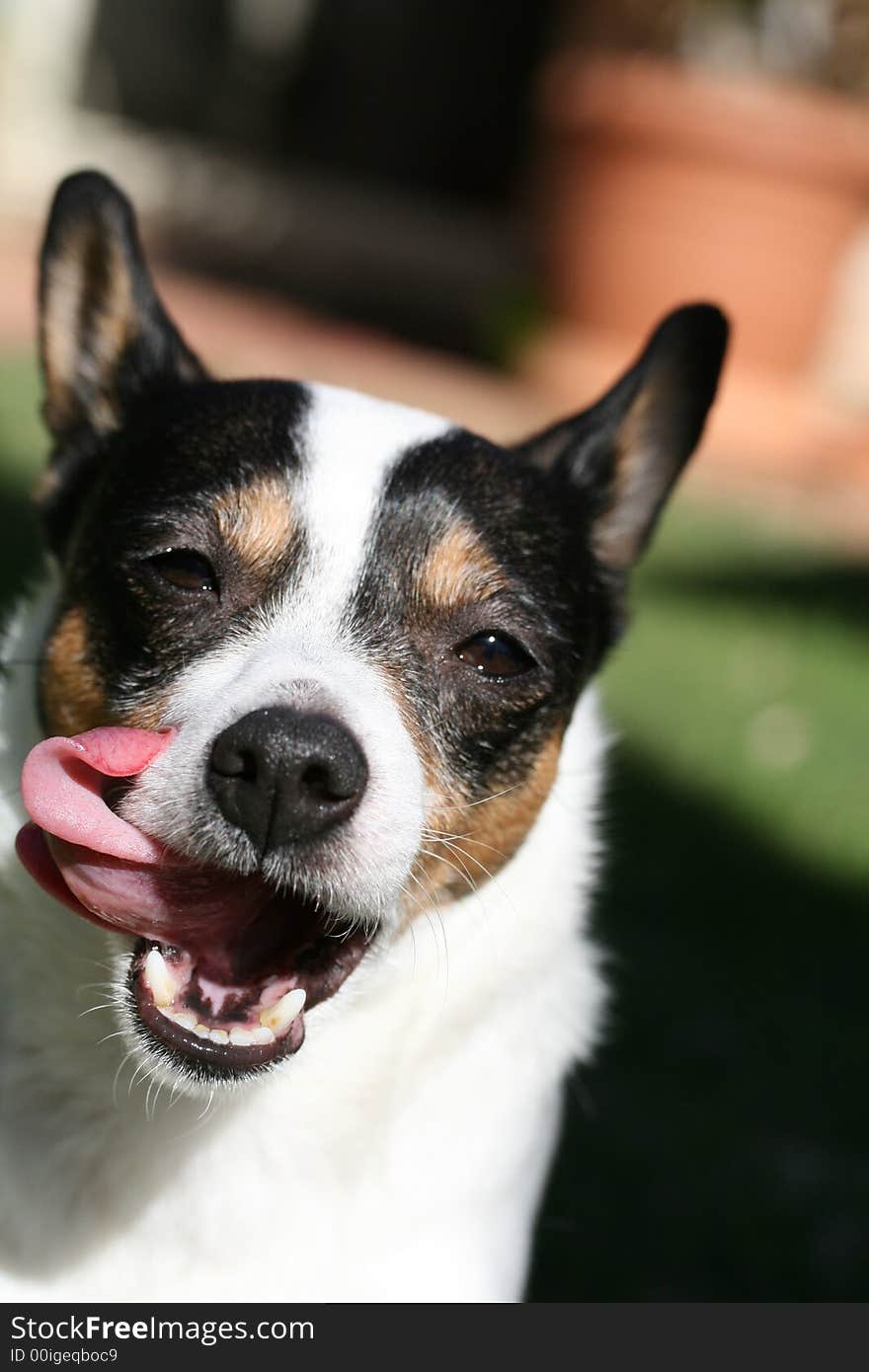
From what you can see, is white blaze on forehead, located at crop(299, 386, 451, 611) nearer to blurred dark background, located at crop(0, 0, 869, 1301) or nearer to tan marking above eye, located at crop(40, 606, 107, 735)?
tan marking above eye, located at crop(40, 606, 107, 735)

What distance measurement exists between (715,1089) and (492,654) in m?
1.80

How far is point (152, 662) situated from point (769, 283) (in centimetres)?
798

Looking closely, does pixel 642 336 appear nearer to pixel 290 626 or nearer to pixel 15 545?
pixel 15 545

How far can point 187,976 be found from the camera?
2617mm

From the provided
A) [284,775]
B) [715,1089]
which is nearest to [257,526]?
[284,775]

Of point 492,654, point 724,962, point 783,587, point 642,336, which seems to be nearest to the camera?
point 492,654

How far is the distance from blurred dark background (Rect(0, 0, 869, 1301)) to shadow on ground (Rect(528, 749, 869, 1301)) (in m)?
0.01

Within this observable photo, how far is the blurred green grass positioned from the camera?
374 cm

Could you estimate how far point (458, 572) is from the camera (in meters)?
2.96

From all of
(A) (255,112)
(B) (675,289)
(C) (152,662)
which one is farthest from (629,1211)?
(A) (255,112)

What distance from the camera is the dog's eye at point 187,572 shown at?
289cm

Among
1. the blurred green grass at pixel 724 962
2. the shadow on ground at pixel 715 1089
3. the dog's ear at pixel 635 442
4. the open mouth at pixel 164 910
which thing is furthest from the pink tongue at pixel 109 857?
the shadow on ground at pixel 715 1089

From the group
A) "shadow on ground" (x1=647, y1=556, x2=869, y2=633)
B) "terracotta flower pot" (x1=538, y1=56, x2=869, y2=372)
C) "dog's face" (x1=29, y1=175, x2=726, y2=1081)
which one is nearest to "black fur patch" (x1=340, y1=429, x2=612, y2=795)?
"dog's face" (x1=29, y1=175, x2=726, y2=1081)

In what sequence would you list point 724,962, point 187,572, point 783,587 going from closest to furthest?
point 187,572
point 724,962
point 783,587
